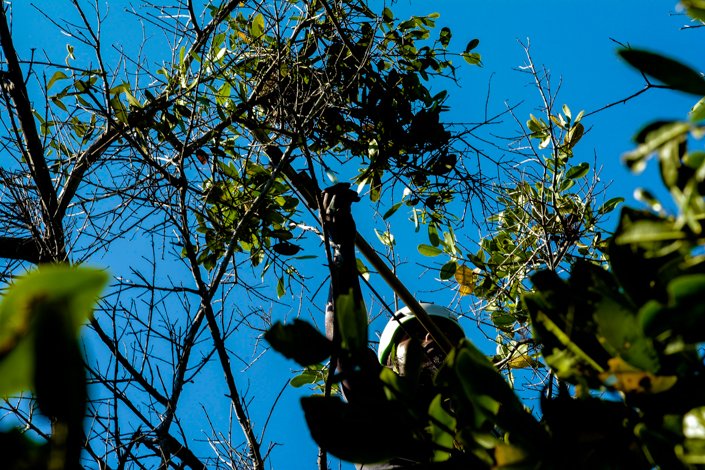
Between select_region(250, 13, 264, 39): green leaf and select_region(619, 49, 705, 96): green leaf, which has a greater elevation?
select_region(250, 13, 264, 39): green leaf

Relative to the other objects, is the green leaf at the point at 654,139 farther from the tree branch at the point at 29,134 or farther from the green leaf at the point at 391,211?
the green leaf at the point at 391,211

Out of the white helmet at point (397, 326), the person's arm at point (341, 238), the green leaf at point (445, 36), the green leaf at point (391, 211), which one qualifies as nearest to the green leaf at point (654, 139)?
the person's arm at point (341, 238)

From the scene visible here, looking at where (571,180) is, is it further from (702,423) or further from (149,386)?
(702,423)

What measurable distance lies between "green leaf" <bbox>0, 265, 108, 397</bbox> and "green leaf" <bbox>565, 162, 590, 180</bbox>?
2889 millimetres

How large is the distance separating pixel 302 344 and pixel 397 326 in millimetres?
2076

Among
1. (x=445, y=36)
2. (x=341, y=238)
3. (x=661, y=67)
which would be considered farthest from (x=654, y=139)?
(x=445, y=36)

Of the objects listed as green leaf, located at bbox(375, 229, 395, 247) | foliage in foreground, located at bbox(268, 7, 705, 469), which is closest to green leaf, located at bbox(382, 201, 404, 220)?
green leaf, located at bbox(375, 229, 395, 247)

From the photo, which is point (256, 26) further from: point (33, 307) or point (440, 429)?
point (33, 307)

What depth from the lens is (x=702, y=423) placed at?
0.47m

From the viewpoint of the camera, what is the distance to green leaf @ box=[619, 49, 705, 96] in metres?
0.42

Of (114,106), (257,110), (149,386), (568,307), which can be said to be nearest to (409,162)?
(257,110)

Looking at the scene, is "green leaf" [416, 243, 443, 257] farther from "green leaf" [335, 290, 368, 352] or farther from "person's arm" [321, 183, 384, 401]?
"green leaf" [335, 290, 368, 352]

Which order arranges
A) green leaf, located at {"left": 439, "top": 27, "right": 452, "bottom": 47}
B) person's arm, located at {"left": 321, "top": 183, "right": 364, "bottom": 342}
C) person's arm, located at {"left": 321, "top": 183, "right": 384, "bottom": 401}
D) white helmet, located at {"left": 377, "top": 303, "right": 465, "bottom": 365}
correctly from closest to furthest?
person's arm, located at {"left": 321, "top": 183, "right": 384, "bottom": 401}, person's arm, located at {"left": 321, "top": 183, "right": 364, "bottom": 342}, white helmet, located at {"left": 377, "top": 303, "right": 465, "bottom": 365}, green leaf, located at {"left": 439, "top": 27, "right": 452, "bottom": 47}

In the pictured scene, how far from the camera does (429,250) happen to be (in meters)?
3.10
